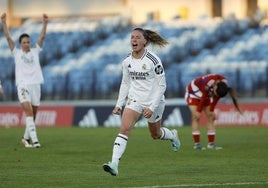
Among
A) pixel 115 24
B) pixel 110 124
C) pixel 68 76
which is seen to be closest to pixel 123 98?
pixel 110 124

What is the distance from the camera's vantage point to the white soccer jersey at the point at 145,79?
14688 mm

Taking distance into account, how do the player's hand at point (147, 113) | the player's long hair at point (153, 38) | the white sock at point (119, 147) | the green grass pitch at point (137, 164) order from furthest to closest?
the player's long hair at point (153, 38) → the player's hand at point (147, 113) → the white sock at point (119, 147) → the green grass pitch at point (137, 164)

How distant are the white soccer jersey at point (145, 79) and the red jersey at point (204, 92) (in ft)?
19.8

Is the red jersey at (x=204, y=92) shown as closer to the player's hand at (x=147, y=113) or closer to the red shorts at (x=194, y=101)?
the red shorts at (x=194, y=101)

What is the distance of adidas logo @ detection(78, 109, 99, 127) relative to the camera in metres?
34.3

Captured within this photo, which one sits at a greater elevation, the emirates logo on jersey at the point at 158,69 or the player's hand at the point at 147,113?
the emirates logo on jersey at the point at 158,69

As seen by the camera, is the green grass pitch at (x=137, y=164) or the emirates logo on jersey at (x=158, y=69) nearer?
the green grass pitch at (x=137, y=164)

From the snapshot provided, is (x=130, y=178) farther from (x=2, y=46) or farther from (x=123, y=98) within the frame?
(x=2, y=46)

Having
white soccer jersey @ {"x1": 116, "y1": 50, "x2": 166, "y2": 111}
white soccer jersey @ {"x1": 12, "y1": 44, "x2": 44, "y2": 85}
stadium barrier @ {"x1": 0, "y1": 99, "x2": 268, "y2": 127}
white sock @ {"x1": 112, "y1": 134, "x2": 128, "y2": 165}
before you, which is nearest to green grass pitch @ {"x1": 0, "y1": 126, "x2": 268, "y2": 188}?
white sock @ {"x1": 112, "y1": 134, "x2": 128, "y2": 165}

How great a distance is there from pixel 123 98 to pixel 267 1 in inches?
1188

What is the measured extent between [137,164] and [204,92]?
181 inches

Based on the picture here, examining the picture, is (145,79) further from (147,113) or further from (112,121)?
(112,121)

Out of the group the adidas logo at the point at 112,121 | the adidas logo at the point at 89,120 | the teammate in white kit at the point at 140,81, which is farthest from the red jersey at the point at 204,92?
the adidas logo at the point at 89,120

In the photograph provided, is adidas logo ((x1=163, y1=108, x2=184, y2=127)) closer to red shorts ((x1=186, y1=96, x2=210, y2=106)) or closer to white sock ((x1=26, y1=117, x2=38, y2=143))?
red shorts ((x1=186, y1=96, x2=210, y2=106))
